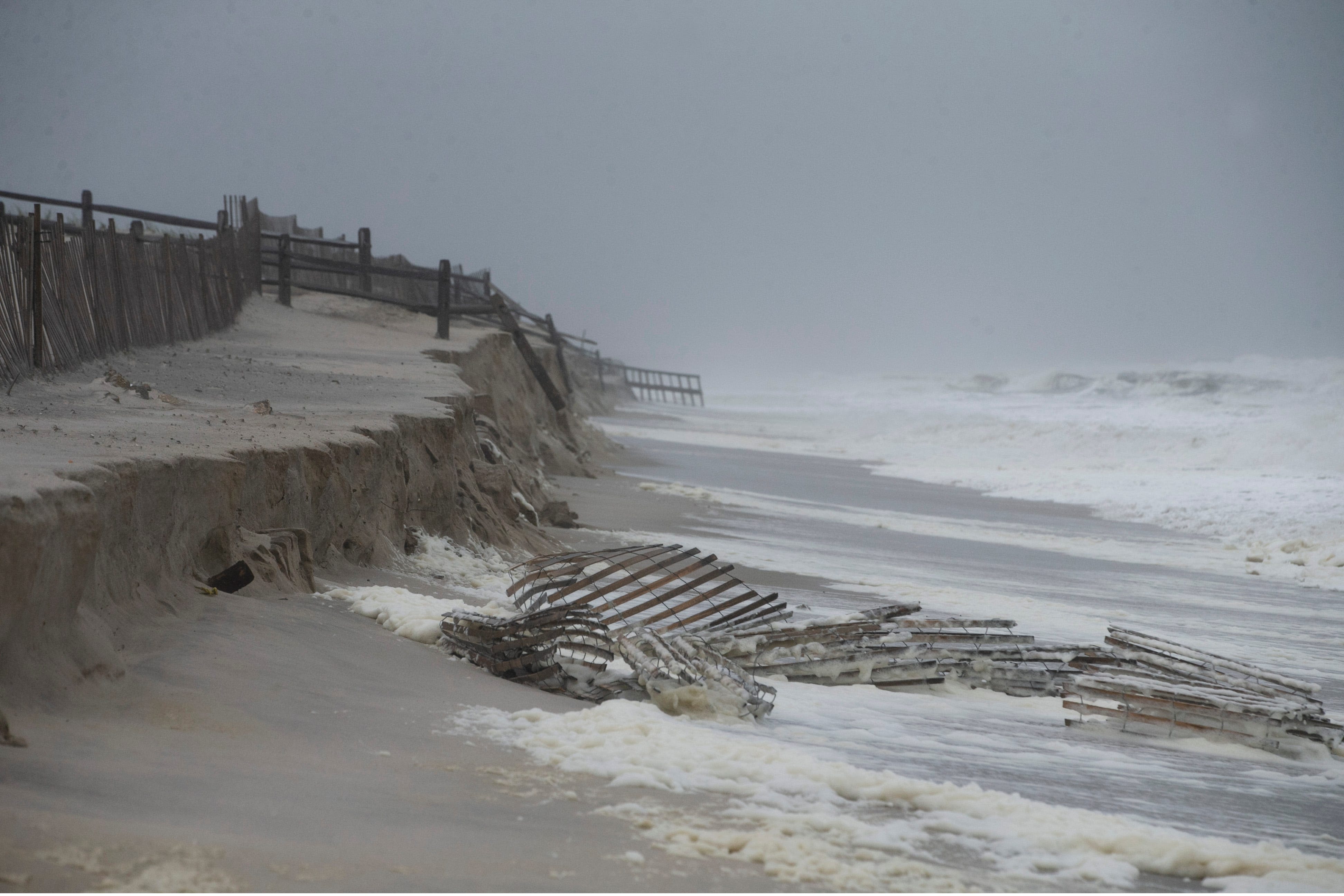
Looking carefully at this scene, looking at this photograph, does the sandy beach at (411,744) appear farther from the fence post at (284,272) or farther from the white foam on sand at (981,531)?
the fence post at (284,272)

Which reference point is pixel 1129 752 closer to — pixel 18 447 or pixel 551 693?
pixel 551 693

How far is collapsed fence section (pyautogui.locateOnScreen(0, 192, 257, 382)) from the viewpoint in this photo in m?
7.03

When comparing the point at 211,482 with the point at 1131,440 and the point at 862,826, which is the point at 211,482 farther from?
the point at 1131,440

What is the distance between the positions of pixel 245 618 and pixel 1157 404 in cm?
4794

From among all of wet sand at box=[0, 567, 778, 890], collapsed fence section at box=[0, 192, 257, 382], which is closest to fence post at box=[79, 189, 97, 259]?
collapsed fence section at box=[0, 192, 257, 382]

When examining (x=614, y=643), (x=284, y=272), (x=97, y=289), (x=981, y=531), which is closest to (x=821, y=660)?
(x=614, y=643)

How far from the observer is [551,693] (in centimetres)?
468

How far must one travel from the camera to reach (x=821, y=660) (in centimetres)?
557

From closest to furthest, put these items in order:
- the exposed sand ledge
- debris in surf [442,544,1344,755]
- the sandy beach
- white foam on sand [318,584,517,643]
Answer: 1. the sandy beach
2. the exposed sand ledge
3. debris in surf [442,544,1344,755]
4. white foam on sand [318,584,517,643]

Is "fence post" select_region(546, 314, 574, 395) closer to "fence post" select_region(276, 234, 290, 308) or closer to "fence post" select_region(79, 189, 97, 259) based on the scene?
"fence post" select_region(276, 234, 290, 308)

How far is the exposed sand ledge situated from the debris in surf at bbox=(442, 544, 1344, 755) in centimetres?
107

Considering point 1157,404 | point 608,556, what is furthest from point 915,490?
point 1157,404

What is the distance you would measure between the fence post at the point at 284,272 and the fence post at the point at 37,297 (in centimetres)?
991

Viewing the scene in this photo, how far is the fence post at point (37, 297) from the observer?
7160 mm
